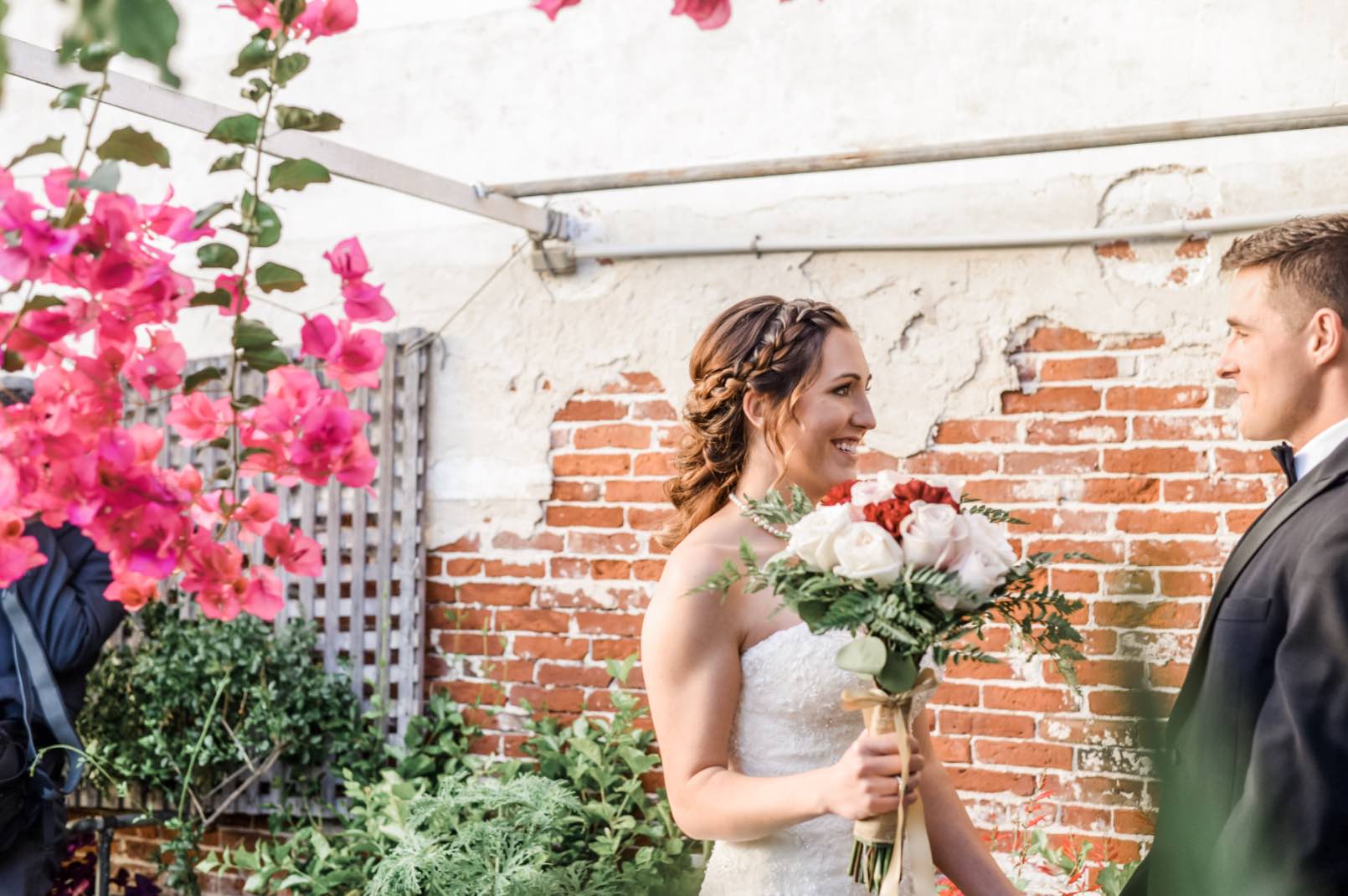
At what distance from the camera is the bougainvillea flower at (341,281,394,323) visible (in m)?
1.26

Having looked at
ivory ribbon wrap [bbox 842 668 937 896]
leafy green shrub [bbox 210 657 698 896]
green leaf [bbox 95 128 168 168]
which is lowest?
leafy green shrub [bbox 210 657 698 896]

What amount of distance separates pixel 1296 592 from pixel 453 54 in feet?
11.0

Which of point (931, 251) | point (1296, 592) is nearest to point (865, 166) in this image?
point (931, 251)

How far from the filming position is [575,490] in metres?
4.03

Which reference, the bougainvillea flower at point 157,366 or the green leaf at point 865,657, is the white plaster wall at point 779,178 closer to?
the green leaf at point 865,657

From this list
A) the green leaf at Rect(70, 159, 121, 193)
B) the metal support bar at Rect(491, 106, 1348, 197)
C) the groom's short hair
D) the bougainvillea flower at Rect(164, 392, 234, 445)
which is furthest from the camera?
the metal support bar at Rect(491, 106, 1348, 197)

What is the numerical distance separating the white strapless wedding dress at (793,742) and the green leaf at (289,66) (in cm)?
122

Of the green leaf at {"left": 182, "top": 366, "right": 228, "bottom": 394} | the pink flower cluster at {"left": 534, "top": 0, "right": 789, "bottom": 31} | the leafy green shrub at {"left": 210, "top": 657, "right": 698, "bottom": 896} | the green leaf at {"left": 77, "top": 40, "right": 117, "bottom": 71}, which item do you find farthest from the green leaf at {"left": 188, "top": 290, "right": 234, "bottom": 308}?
the leafy green shrub at {"left": 210, "top": 657, "right": 698, "bottom": 896}

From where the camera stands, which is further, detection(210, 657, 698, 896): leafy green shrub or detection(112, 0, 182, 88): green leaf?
detection(210, 657, 698, 896): leafy green shrub

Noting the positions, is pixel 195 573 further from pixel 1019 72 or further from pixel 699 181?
pixel 1019 72

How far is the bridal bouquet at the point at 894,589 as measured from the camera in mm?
1612

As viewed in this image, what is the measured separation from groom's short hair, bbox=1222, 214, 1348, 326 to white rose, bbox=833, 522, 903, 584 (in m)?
0.98

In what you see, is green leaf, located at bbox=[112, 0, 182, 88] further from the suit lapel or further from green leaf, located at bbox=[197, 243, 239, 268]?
the suit lapel

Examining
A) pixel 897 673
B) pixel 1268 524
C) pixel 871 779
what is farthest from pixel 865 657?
pixel 1268 524
